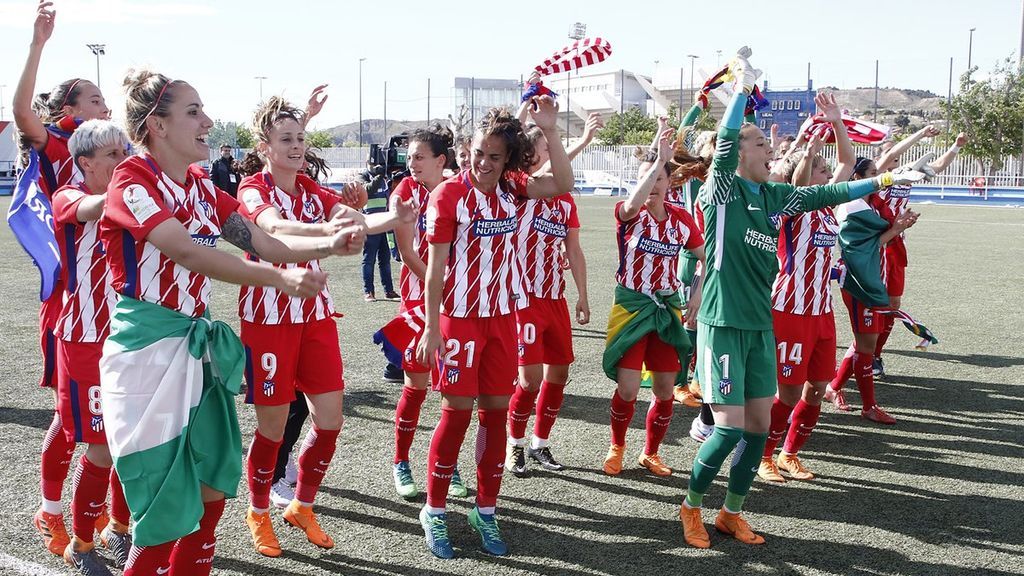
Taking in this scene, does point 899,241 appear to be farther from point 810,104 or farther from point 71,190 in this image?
point 810,104

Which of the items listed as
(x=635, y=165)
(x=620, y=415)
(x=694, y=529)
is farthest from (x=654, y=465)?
(x=635, y=165)

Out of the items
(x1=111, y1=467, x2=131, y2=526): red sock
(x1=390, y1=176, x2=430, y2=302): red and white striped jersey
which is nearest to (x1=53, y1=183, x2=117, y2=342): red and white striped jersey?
(x1=111, y1=467, x2=131, y2=526): red sock

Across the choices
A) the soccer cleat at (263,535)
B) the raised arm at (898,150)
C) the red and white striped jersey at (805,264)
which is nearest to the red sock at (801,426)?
the red and white striped jersey at (805,264)

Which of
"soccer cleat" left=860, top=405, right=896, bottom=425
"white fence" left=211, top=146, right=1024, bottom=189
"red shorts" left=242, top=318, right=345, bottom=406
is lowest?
"soccer cleat" left=860, top=405, right=896, bottom=425

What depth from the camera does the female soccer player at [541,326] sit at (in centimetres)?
545

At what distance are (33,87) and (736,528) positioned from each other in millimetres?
4025

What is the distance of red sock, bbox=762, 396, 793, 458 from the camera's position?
5.43 metres

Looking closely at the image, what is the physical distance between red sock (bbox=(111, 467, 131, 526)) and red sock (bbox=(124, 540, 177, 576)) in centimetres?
113

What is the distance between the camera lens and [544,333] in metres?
5.57

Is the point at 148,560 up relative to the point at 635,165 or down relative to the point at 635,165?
down

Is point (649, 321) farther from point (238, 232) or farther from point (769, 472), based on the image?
point (238, 232)

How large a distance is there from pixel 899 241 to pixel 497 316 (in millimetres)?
4811

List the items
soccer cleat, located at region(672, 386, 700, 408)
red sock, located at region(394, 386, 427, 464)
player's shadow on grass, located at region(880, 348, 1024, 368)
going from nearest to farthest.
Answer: red sock, located at region(394, 386, 427, 464) → soccer cleat, located at region(672, 386, 700, 408) → player's shadow on grass, located at region(880, 348, 1024, 368)

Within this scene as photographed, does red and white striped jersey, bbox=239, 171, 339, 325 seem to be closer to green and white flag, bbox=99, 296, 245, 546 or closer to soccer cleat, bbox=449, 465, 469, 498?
green and white flag, bbox=99, 296, 245, 546
